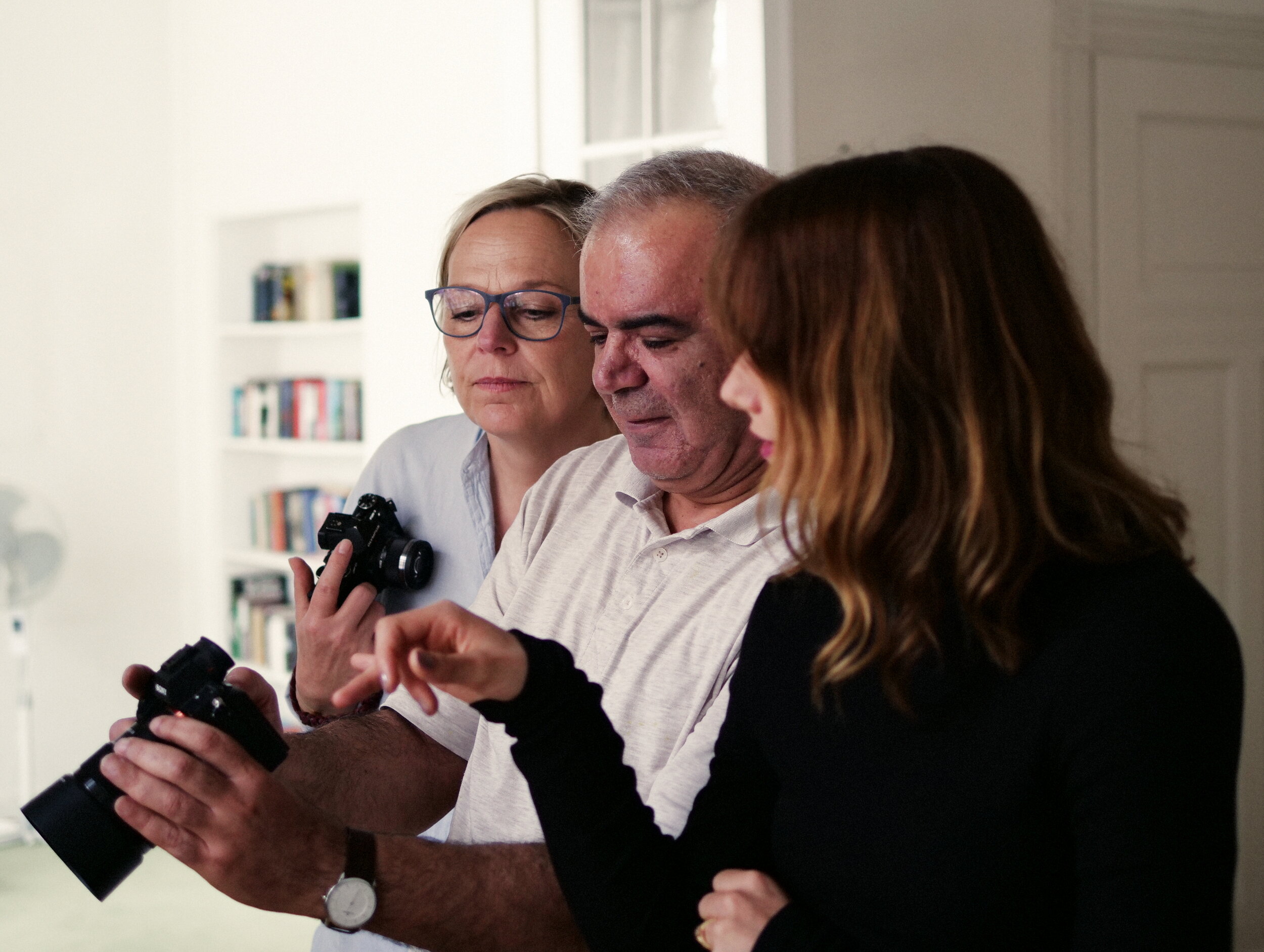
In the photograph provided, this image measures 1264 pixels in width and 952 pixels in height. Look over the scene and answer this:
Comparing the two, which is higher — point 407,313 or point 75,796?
point 407,313

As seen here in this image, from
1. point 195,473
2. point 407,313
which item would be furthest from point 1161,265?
point 195,473

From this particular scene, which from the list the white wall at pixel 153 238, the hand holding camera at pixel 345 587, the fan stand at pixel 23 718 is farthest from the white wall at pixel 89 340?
the hand holding camera at pixel 345 587

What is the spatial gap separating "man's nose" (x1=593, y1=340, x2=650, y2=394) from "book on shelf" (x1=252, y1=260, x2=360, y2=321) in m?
3.58

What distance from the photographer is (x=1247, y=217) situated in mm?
3031

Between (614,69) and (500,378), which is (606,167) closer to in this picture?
(614,69)

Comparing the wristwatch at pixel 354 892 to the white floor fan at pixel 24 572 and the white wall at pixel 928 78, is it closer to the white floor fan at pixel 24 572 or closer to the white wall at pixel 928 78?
the white wall at pixel 928 78

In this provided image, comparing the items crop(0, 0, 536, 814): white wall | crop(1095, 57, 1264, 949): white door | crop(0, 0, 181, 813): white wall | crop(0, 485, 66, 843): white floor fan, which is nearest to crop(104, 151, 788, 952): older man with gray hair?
crop(1095, 57, 1264, 949): white door

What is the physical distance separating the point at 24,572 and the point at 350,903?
3880 millimetres

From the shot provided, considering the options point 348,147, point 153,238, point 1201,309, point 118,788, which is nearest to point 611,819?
point 118,788

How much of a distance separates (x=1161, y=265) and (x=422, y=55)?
2.62 m

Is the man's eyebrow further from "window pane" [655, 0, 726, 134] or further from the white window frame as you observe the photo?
"window pane" [655, 0, 726, 134]

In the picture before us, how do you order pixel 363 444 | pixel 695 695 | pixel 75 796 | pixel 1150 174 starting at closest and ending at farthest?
1. pixel 75 796
2. pixel 695 695
3. pixel 1150 174
4. pixel 363 444

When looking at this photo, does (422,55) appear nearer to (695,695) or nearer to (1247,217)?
(1247,217)

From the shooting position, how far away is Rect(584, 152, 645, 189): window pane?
2922 mm
